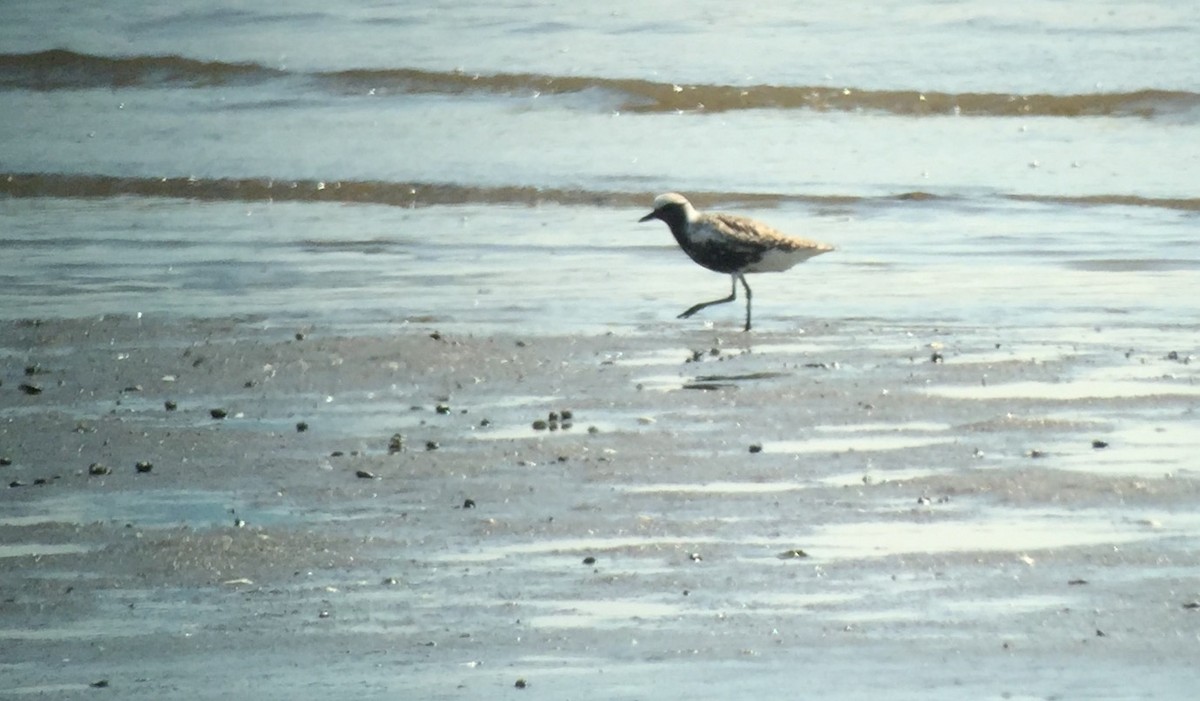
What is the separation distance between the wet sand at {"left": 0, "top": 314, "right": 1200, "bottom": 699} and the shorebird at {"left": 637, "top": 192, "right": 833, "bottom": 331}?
107cm

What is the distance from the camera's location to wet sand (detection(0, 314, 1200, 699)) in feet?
15.3

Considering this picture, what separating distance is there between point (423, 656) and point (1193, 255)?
8096 millimetres

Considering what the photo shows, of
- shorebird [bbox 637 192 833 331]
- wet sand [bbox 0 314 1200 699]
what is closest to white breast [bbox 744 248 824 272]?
shorebird [bbox 637 192 833 331]

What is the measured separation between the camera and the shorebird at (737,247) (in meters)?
10.1

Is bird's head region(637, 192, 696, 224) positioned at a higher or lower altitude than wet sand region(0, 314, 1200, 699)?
higher

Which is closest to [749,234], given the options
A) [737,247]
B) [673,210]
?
[737,247]

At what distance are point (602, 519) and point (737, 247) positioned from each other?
4334 mm

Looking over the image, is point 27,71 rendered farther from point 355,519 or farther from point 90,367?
point 355,519

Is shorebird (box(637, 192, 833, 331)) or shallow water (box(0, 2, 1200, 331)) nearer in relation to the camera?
shorebird (box(637, 192, 833, 331))

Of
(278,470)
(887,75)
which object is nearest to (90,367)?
(278,470)

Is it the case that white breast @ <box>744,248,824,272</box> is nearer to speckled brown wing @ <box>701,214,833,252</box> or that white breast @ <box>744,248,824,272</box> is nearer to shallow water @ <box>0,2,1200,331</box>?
speckled brown wing @ <box>701,214,833,252</box>

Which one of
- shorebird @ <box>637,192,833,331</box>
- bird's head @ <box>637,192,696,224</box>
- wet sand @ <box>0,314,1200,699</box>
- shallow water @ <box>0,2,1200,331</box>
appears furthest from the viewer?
shallow water @ <box>0,2,1200,331</box>

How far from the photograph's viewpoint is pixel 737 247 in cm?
1014

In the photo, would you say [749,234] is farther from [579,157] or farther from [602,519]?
[579,157]
